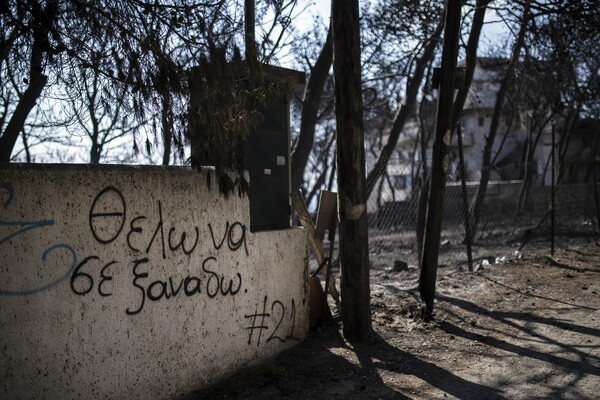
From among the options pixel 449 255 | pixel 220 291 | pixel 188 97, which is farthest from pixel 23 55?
pixel 449 255

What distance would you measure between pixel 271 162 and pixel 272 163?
2 cm

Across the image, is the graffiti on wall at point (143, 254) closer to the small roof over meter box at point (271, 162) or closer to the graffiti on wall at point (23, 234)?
the graffiti on wall at point (23, 234)

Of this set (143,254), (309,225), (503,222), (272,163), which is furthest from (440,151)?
(503,222)

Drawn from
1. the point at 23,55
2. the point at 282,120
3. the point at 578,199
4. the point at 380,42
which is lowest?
the point at 578,199

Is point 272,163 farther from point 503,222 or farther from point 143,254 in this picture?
point 503,222

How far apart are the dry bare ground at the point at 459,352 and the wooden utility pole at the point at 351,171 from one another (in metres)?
0.37

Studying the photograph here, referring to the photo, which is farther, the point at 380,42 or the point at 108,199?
the point at 380,42

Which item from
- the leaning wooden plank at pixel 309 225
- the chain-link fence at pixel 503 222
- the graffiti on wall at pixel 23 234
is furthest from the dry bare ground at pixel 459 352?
the chain-link fence at pixel 503 222

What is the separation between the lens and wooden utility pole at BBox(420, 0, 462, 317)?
6379mm

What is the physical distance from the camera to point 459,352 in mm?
5469

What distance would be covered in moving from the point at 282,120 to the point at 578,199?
41.7 ft

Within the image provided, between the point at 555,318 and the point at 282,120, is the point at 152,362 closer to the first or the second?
the point at 282,120

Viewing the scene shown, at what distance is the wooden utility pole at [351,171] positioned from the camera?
5648 mm

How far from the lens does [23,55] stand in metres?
4.46
